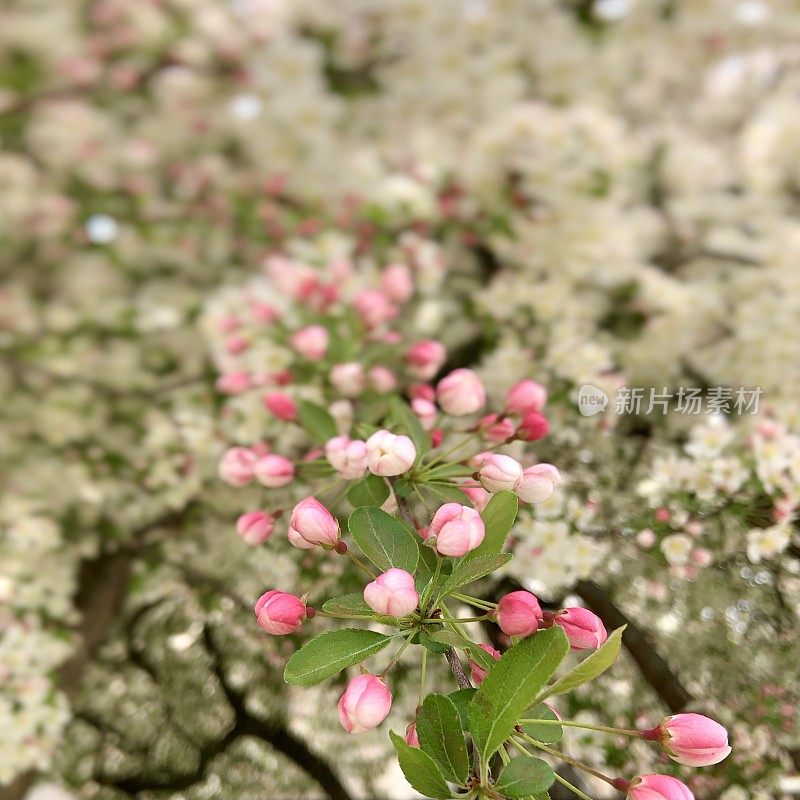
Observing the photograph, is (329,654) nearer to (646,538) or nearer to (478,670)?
(478,670)

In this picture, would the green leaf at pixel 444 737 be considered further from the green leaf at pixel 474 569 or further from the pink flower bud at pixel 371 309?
the pink flower bud at pixel 371 309

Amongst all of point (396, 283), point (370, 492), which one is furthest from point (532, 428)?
point (396, 283)

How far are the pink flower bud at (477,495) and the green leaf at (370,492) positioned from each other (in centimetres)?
6

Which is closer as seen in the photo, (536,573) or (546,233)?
(536,573)

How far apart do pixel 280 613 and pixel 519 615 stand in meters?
0.15

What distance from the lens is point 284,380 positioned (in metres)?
0.79

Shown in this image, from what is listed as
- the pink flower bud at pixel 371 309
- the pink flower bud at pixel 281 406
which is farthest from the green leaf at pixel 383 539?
the pink flower bud at pixel 371 309

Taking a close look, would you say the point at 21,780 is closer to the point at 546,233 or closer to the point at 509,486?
the point at 509,486

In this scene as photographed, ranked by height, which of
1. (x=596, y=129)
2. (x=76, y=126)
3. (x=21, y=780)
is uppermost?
(x=596, y=129)

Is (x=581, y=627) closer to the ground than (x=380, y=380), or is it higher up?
higher up

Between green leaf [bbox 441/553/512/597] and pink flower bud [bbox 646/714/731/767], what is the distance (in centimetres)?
13

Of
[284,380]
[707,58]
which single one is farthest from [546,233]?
[707,58]

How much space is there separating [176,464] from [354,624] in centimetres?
53

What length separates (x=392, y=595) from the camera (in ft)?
1.22
